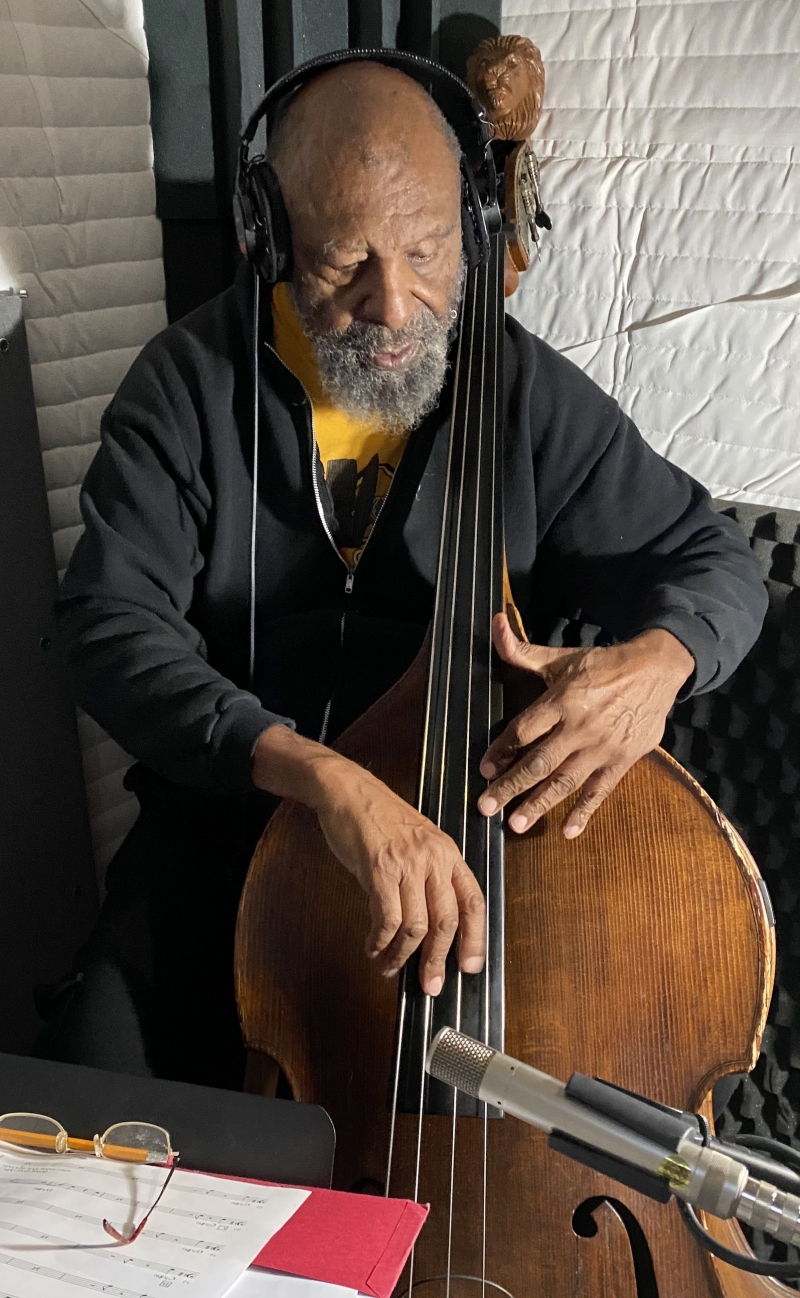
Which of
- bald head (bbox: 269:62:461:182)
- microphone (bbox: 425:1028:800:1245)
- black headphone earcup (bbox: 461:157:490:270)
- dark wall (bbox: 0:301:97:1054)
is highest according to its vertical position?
bald head (bbox: 269:62:461:182)

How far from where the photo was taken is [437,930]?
2.68 feet

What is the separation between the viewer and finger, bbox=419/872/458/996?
0.81 meters

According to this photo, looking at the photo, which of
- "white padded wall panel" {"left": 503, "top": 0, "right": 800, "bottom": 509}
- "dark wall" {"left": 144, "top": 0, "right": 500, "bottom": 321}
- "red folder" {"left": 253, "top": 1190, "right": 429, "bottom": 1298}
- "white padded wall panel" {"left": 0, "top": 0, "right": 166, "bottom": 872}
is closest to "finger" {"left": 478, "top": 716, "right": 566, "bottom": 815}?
"red folder" {"left": 253, "top": 1190, "right": 429, "bottom": 1298}

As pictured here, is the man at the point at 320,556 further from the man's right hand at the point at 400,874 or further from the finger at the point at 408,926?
the finger at the point at 408,926

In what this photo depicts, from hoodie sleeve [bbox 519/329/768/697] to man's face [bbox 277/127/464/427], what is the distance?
6.7 inches

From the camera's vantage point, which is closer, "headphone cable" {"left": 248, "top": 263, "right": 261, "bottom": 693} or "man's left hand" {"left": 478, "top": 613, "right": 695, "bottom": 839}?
"man's left hand" {"left": 478, "top": 613, "right": 695, "bottom": 839}

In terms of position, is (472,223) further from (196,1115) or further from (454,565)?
(196,1115)

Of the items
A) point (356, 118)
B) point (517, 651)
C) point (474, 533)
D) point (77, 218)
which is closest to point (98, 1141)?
point (517, 651)

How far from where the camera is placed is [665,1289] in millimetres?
717

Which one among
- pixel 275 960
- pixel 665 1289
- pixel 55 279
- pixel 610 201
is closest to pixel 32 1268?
pixel 275 960

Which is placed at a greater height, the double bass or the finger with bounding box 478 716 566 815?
the finger with bounding box 478 716 566 815

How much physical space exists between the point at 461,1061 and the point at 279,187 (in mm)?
981

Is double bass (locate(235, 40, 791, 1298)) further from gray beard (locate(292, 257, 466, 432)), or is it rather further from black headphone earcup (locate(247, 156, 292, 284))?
black headphone earcup (locate(247, 156, 292, 284))

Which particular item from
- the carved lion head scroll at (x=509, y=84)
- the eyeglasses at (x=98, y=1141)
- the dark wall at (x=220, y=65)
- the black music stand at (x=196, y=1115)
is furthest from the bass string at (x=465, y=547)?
the dark wall at (x=220, y=65)
